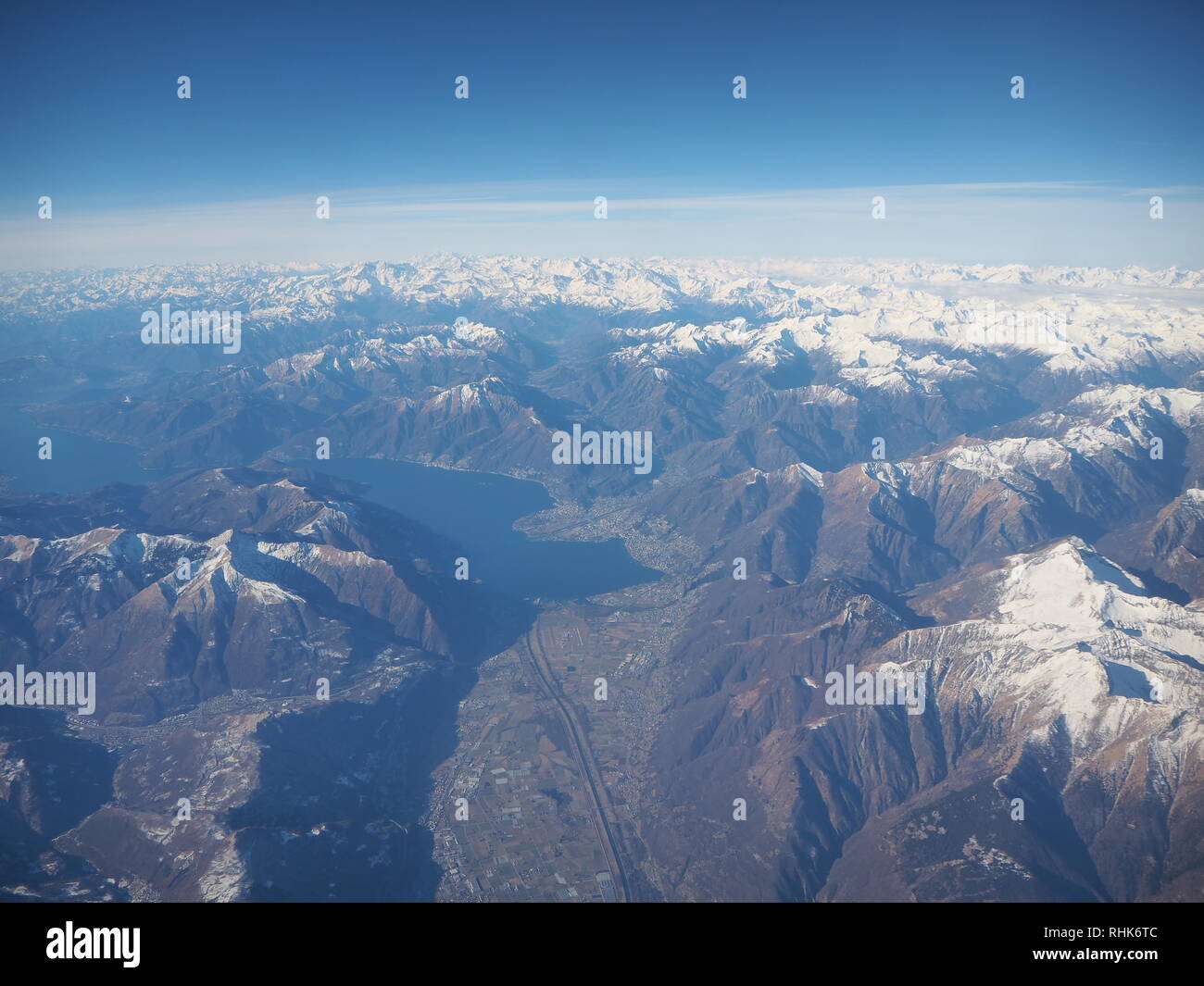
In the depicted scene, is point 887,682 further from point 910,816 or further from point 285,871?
point 285,871

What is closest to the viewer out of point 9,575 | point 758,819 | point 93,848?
point 93,848

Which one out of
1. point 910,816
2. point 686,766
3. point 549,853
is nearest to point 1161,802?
point 910,816

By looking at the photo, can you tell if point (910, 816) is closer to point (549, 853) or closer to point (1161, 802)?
point (1161, 802)

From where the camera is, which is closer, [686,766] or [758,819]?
[758,819]
